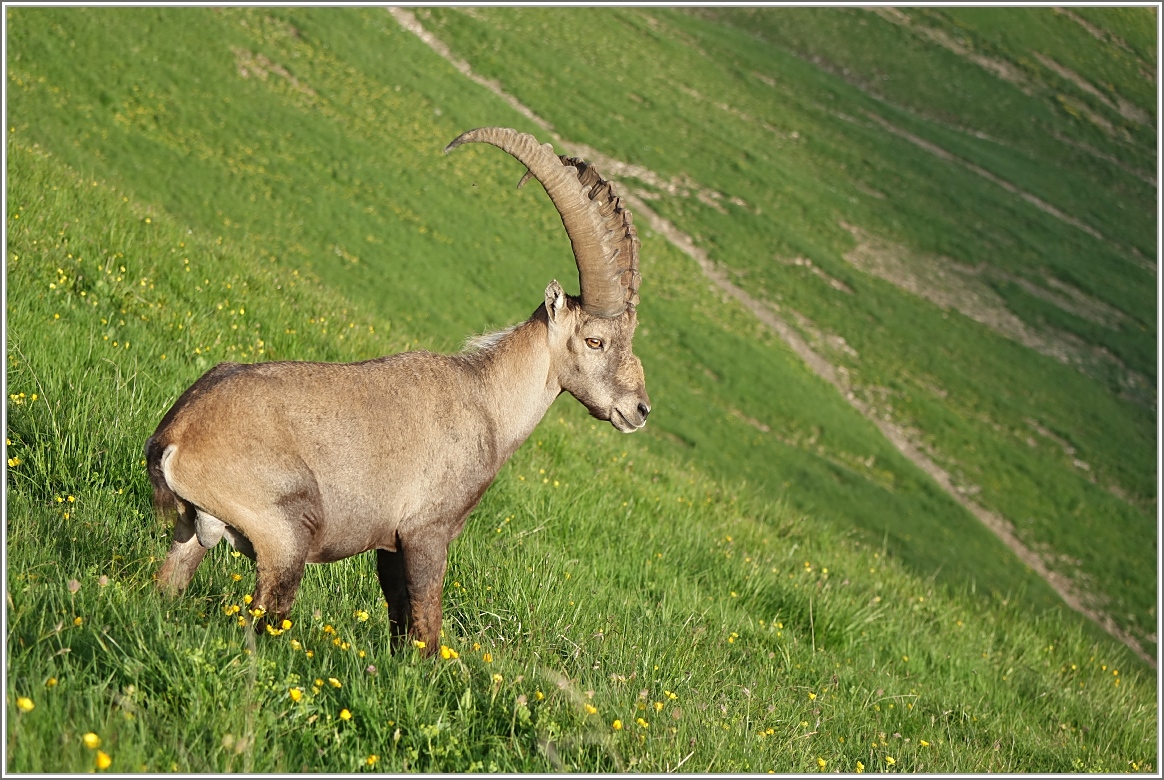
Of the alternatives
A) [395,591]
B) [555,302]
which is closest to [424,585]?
[395,591]

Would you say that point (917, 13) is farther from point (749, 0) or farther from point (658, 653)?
point (658, 653)

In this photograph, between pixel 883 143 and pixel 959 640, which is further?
pixel 883 143

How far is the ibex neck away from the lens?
667 cm

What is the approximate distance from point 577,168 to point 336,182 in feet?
96.4

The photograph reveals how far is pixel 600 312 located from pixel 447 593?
2513mm

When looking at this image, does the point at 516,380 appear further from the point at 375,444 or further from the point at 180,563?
the point at 180,563

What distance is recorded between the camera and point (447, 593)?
7539mm

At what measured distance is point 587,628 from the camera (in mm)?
7602

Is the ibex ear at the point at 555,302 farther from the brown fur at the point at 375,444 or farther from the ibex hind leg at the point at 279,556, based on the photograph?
the ibex hind leg at the point at 279,556

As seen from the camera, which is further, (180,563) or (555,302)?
(555,302)

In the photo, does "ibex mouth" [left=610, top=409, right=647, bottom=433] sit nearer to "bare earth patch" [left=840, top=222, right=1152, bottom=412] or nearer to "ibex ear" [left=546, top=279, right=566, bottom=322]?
"ibex ear" [left=546, top=279, right=566, bottom=322]

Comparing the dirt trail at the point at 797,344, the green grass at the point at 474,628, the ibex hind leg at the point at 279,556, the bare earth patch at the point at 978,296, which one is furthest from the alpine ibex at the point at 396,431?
the bare earth patch at the point at 978,296

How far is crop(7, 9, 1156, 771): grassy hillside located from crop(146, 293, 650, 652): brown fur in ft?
1.66

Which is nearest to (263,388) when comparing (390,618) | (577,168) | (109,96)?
(390,618)
